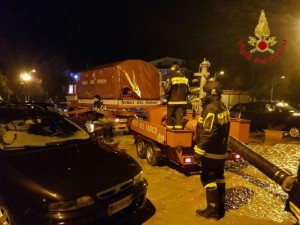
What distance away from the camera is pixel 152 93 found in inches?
508

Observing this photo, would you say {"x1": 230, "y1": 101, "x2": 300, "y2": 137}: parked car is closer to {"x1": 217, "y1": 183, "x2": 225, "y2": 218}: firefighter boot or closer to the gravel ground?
the gravel ground

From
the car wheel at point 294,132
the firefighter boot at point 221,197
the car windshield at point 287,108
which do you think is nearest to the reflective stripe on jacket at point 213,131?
the firefighter boot at point 221,197

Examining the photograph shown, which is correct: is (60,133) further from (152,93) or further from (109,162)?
(152,93)

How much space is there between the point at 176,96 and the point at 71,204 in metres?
4.30

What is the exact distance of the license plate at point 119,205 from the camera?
11.6ft

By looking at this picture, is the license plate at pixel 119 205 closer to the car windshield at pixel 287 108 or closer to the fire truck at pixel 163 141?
the fire truck at pixel 163 141

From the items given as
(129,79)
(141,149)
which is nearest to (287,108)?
(129,79)

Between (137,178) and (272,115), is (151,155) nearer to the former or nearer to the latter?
(137,178)

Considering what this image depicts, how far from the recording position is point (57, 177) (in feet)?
11.1

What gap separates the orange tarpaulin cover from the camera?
475 inches

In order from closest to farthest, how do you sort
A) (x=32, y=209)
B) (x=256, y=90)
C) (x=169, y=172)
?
(x=32, y=209), (x=169, y=172), (x=256, y=90)

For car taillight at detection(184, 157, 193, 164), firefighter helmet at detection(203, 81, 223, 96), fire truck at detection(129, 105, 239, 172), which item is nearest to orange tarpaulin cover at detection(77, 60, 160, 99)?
fire truck at detection(129, 105, 239, 172)

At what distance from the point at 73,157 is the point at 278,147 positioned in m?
8.30

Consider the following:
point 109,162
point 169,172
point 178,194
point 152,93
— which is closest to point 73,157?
point 109,162
